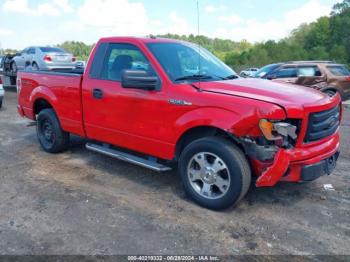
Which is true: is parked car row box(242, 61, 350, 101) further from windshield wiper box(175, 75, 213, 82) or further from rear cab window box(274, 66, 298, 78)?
windshield wiper box(175, 75, 213, 82)

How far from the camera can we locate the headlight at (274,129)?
3639 mm

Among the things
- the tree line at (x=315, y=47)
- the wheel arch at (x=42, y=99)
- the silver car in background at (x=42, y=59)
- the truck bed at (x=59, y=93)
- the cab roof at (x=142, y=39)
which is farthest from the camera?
the tree line at (x=315, y=47)

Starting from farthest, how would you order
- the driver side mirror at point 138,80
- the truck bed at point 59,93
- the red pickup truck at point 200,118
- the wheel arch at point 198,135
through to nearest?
1. the truck bed at point 59,93
2. the driver side mirror at point 138,80
3. the wheel arch at point 198,135
4. the red pickup truck at point 200,118

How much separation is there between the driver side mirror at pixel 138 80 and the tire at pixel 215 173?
0.86 m

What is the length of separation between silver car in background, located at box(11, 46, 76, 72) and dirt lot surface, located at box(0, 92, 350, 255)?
38.7ft

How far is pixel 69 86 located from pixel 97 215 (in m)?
2.30

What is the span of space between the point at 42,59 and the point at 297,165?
49.0 feet

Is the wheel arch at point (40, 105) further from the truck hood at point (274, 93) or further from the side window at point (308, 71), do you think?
the side window at point (308, 71)

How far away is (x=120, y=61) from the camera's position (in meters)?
5.02

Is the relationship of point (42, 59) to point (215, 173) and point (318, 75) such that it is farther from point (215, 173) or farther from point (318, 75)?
point (215, 173)

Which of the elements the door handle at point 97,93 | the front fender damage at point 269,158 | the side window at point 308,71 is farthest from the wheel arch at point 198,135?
the side window at point 308,71

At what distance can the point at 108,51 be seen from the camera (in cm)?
515

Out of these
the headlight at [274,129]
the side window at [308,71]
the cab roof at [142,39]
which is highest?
the cab roof at [142,39]

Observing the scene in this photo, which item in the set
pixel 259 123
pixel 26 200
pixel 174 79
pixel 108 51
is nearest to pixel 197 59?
pixel 174 79
